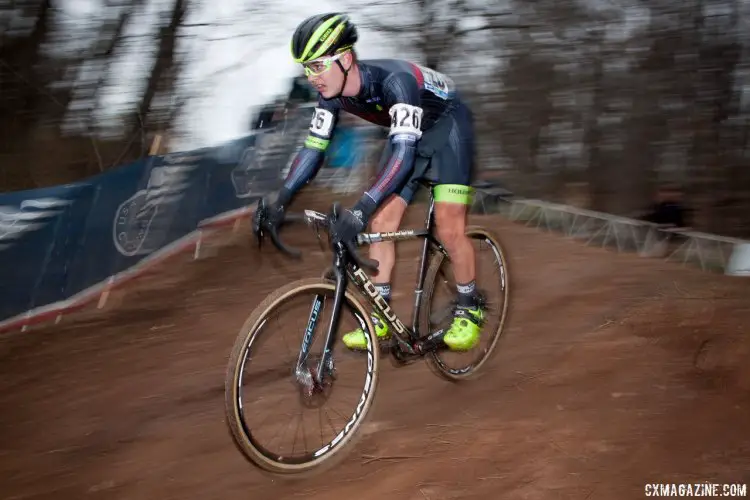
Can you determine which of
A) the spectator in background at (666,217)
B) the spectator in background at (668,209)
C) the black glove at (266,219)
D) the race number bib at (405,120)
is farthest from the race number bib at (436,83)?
the spectator in background at (668,209)

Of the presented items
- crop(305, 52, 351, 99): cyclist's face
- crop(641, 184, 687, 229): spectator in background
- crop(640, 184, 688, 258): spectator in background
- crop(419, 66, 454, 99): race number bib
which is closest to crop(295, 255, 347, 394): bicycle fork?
crop(305, 52, 351, 99): cyclist's face

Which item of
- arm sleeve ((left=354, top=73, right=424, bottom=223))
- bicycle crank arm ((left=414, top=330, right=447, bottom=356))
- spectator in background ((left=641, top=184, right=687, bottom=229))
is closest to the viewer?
arm sleeve ((left=354, top=73, right=424, bottom=223))

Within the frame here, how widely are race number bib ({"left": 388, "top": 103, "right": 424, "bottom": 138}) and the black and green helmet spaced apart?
0.49 m

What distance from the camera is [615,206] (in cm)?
1262

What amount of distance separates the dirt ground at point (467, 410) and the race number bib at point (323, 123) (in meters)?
1.91

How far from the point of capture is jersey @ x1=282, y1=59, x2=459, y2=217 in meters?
3.43

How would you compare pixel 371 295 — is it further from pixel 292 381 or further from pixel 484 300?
pixel 484 300

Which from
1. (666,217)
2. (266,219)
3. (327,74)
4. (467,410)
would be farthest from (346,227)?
(666,217)

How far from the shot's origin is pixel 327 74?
11.1ft

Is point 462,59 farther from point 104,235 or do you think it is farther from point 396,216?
point 396,216

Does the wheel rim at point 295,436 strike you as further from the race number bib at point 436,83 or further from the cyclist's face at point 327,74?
the race number bib at point 436,83

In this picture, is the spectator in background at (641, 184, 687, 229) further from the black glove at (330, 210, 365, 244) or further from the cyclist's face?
the black glove at (330, 210, 365, 244)

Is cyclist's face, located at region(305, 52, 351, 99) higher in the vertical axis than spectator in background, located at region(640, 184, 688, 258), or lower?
higher

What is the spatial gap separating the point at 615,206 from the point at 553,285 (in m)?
6.16
